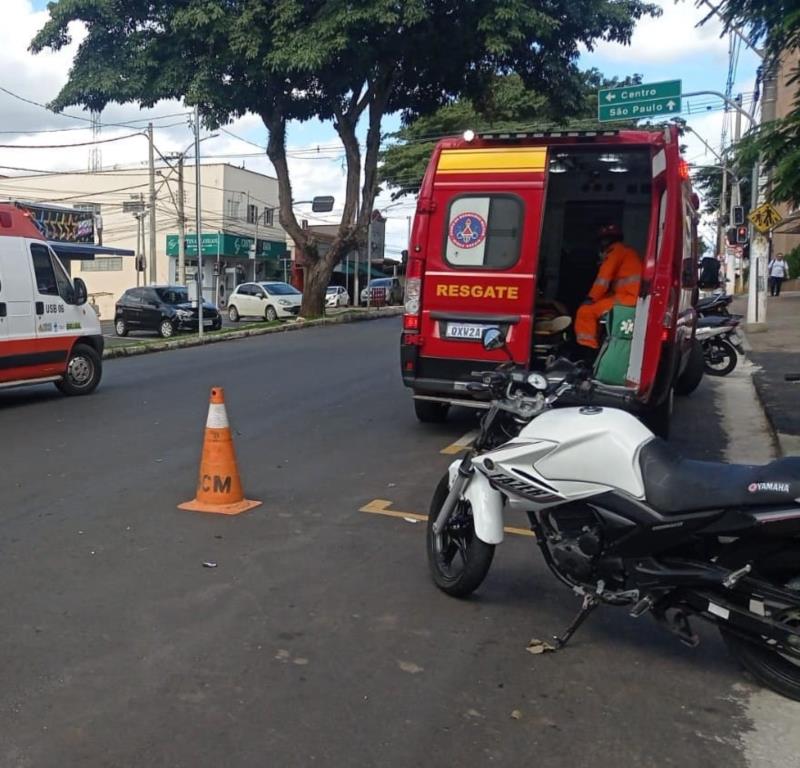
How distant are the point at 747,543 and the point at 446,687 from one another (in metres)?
1.35

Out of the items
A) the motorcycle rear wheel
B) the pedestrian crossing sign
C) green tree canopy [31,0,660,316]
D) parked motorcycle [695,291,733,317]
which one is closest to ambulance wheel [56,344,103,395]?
parked motorcycle [695,291,733,317]

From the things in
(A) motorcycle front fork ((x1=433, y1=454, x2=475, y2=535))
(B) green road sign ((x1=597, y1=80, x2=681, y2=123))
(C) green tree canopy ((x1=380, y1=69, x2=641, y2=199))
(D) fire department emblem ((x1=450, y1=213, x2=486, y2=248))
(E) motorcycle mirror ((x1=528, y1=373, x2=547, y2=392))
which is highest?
(C) green tree canopy ((x1=380, y1=69, x2=641, y2=199))

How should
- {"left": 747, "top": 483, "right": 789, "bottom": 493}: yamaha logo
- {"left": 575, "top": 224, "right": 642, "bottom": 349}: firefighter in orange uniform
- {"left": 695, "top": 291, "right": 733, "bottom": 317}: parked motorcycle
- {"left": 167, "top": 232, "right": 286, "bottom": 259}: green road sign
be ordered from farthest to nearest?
{"left": 167, "top": 232, "right": 286, "bottom": 259}: green road sign < {"left": 695, "top": 291, "right": 733, "bottom": 317}: parked motorcycle < {"left": 575, "top": 224, "right": 642, "bottom": 349}: firefighter in orange uniform < {"left": 747, "top": 483, "right": 789, "bottom": 493}: yamaha logo

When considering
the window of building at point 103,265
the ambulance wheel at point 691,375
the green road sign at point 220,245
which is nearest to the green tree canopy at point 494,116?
the ambulance wheel at point 691,375

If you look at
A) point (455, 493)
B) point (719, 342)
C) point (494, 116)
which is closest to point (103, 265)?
point (494, 116)

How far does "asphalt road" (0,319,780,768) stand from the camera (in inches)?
126

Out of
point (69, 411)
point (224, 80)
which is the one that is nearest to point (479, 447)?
point (69, 411)

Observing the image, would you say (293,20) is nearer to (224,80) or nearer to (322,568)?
(224,80)

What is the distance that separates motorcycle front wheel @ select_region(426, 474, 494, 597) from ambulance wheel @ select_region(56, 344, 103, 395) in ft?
27.0

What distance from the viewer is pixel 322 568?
5004 millimetres

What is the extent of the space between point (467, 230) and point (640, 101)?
11.8 m

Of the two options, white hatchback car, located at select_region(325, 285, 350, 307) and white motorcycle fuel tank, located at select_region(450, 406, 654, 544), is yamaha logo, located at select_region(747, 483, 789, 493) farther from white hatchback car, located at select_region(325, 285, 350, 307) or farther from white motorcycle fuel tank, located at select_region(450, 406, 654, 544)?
white hatchback car, located at select_region(325, 285, 350, 307)

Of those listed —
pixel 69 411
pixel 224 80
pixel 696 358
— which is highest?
pixel 224 80

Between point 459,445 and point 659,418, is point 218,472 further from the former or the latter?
point 659,418
